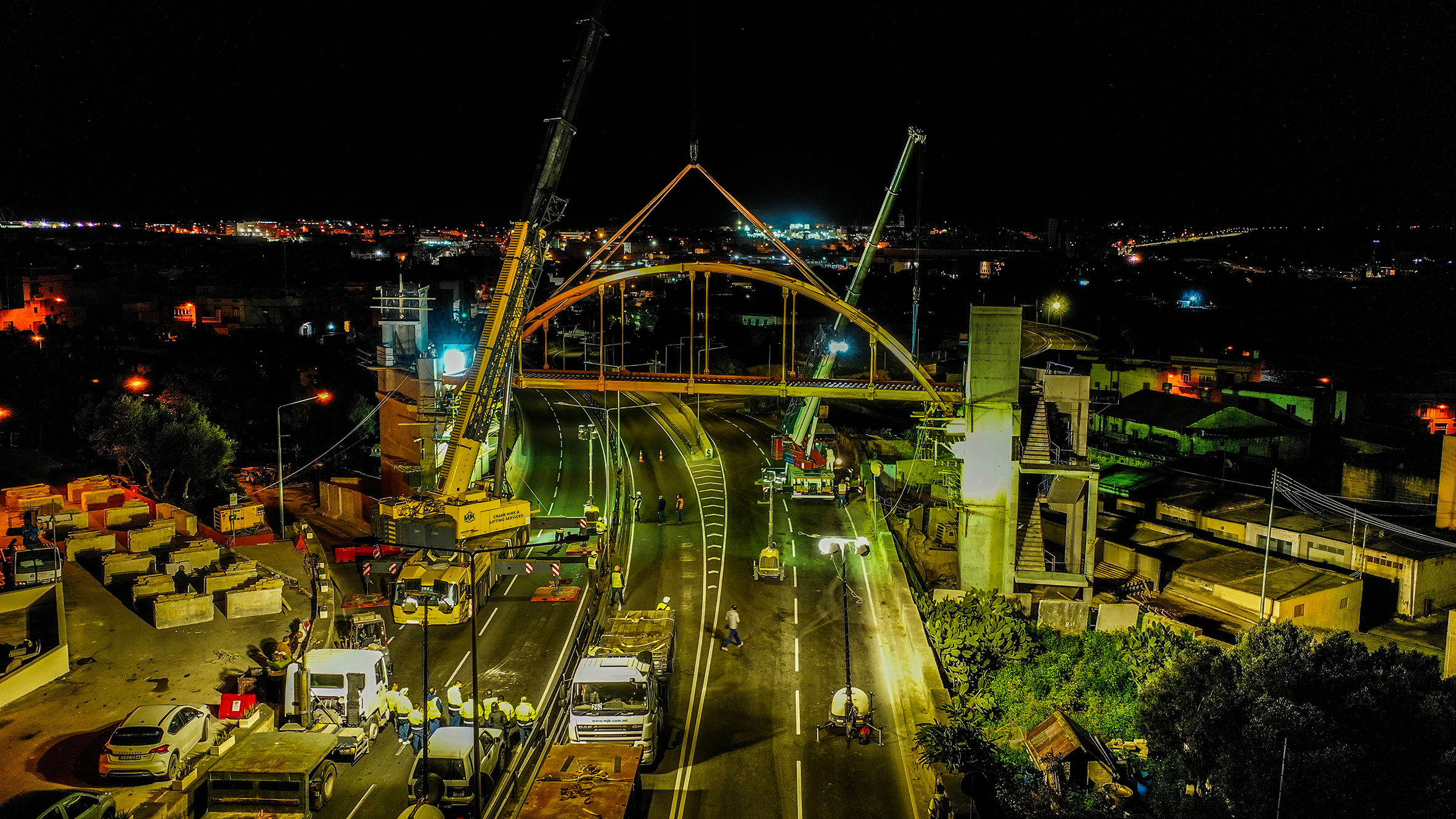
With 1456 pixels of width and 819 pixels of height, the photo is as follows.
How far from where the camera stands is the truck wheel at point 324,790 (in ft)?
47.6

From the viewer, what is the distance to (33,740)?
16797 mm

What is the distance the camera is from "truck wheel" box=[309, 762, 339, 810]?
47.6 ft

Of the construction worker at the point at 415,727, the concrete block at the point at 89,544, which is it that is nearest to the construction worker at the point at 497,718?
the construction worker at the point at 415,727

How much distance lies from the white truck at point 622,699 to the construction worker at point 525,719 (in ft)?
4.08

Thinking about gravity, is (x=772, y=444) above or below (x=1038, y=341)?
below

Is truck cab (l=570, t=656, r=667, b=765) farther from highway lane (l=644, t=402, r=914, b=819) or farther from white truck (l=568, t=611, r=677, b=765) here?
highway lane (l=644, t=402, r=914, b=819)

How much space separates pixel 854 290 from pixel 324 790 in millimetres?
40872

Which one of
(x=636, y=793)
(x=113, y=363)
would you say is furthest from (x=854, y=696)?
(x=113, y=363)

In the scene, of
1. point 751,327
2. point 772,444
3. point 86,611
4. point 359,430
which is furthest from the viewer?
point 751,327

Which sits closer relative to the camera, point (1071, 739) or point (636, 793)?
point (636, 793)

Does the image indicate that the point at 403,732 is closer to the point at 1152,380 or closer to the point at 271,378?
the point at 271,378

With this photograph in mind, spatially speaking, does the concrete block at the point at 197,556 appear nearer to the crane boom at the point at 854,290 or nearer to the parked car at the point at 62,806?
the parked car at the point at 62,806

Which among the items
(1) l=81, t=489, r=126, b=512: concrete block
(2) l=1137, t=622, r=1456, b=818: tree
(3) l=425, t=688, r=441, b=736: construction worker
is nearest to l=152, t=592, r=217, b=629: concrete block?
(3) l=425, t=688, r=441, b=736: construction worker

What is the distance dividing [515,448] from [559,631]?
78.6 ft
